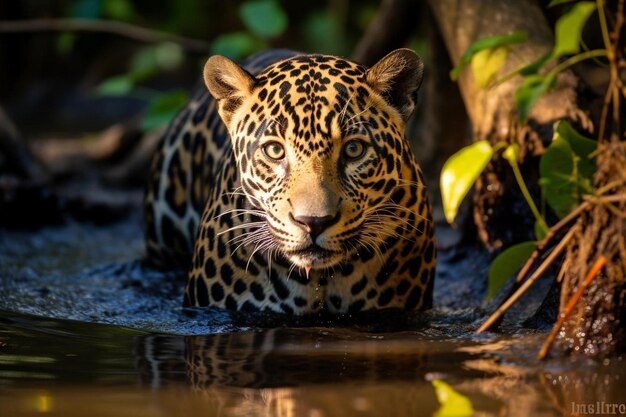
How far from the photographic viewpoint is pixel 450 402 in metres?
4.60

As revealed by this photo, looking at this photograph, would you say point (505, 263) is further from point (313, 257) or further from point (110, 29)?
point (110, 29)

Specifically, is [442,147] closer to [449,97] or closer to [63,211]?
[449,97]

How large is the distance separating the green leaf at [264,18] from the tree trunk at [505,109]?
2570 millimetres

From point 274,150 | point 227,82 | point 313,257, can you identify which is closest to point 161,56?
point 227,82

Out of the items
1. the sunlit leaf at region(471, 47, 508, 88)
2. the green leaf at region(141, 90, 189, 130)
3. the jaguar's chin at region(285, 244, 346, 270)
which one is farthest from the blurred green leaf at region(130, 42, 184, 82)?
the jaguar's chin at region(285, 244, 346, 270)

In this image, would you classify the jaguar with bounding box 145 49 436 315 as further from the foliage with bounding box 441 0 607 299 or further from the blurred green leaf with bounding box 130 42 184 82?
the blurred green leaf with bounding box 130 42 184 82

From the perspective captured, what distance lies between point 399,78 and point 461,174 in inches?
60.6

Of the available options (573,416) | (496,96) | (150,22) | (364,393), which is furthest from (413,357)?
(150,22)

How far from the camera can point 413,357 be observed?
545 cm

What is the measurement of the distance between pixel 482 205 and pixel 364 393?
10.3 feet

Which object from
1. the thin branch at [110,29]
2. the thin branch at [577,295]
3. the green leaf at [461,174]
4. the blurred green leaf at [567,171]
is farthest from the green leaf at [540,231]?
the thin branch at [110,29]

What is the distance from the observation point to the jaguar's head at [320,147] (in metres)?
5.80

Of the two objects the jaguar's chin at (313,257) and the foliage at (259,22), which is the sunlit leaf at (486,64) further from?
the foliage at (259,22)

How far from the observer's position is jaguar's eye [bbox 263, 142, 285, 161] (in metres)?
6.11
